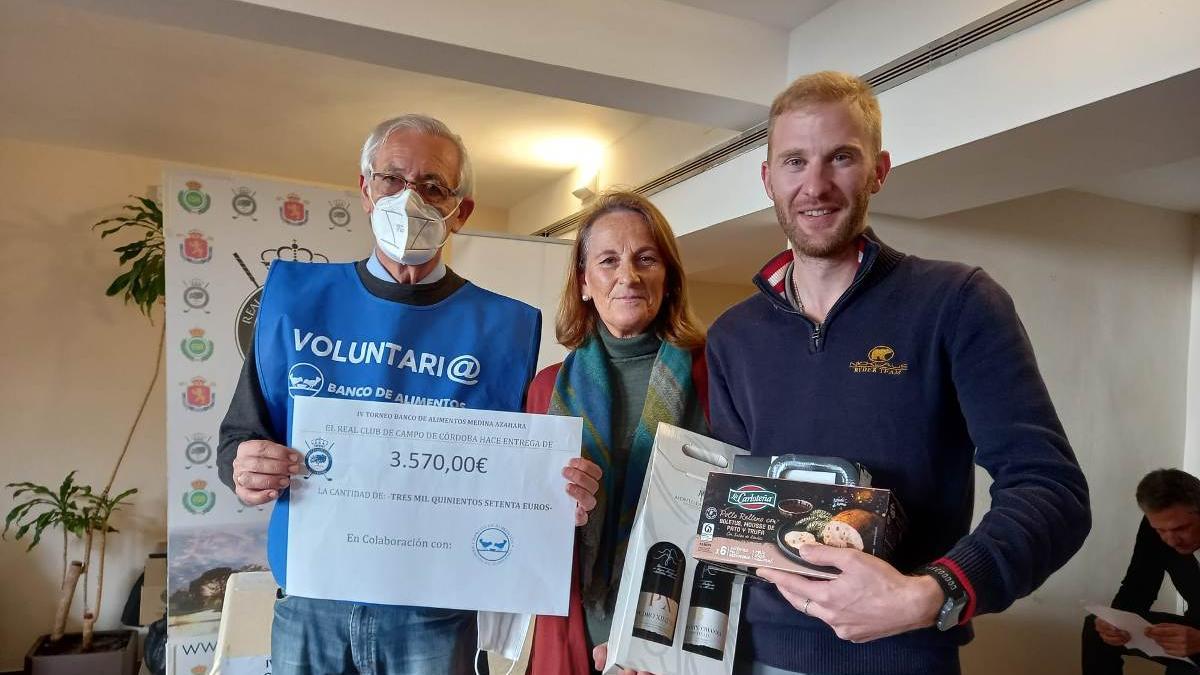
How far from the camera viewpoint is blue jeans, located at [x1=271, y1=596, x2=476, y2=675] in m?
1.39

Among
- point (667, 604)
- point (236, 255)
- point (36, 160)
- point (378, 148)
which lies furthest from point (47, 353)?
point (667, 604)

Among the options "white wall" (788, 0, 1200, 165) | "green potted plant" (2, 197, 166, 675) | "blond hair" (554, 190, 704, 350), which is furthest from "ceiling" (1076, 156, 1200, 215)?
"green potted plant" (2, 197, 166, 675)

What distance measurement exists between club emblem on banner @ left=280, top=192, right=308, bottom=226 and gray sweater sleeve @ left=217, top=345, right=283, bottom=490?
2274 mm

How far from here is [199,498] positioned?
11.1 ft

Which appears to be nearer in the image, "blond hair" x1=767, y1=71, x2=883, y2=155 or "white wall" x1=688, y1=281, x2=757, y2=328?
"blond hair" x1=767, y1=71, x2=883, y2=155

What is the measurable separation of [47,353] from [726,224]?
14.9ft

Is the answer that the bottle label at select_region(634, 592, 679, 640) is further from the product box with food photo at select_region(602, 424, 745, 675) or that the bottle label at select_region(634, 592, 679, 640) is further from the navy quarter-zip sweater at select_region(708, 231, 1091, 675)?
the navy quarter-zip sweater at select_region(708, 231, 1091, 675)

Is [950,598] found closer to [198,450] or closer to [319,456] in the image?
[319,456]

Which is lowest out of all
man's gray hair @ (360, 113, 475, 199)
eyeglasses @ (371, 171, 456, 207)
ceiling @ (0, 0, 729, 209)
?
eyeglasses @ (371, 171, 456, 207)

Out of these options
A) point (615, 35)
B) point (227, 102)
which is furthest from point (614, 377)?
point (227, 102)

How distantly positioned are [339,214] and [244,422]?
2.42m

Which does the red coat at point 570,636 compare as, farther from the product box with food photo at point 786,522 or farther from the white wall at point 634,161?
the white wall at point 634,161

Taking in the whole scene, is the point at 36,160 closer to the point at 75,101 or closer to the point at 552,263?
the point at 75,101

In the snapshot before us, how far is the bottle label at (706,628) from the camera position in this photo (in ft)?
3.87
